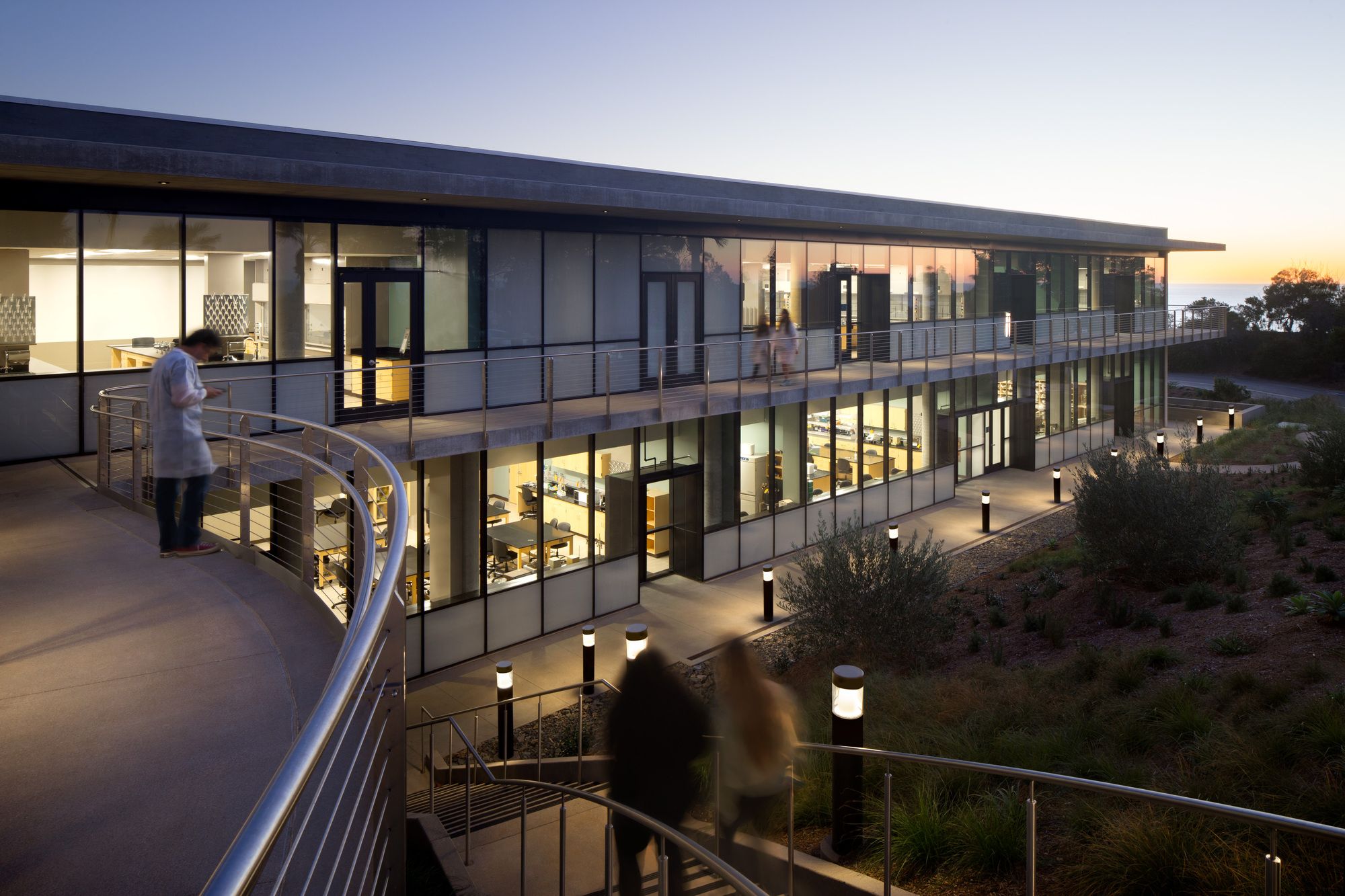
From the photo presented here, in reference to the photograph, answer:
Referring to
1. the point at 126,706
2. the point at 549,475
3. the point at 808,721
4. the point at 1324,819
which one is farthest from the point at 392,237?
the point at 1324,819

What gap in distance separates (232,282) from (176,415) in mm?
5840

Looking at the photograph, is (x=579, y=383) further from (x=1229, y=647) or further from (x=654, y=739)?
(x=654, y=739)

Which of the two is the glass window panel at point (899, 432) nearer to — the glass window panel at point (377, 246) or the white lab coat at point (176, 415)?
the glass window panel at point (377, 246)

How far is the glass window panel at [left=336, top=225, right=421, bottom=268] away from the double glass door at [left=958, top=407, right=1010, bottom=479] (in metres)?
14.7

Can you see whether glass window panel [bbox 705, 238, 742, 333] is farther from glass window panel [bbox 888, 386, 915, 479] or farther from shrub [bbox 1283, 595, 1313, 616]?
shrub [bbox 1283, 595, 1313, 616]

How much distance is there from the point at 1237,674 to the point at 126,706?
25.1ft

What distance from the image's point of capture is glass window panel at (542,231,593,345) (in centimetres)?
1445

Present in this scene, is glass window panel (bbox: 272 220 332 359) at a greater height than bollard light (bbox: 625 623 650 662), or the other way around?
glass window panel (bbox: 272 220 332 359)

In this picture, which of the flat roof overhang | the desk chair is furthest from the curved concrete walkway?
the desk chair

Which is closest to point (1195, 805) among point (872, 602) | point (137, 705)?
point (137, 705)

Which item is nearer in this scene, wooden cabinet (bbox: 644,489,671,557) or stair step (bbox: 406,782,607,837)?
stair step (bbox: 406,782,607,837)

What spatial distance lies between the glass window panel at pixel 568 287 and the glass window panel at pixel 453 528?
2990mm

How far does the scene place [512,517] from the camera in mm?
13156

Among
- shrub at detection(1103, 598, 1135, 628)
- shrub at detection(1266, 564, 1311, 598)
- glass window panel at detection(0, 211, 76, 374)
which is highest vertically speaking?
glass window panel at detection(0, 211, 76, 374)
